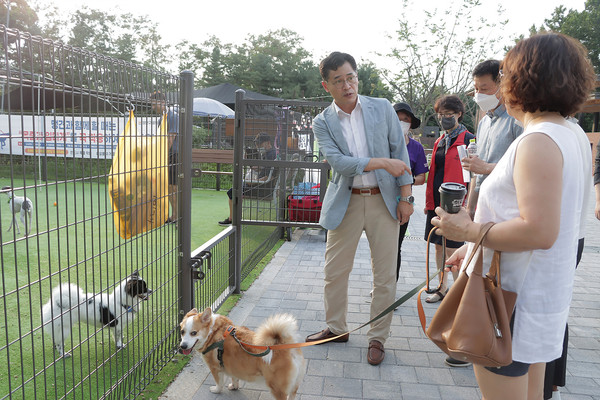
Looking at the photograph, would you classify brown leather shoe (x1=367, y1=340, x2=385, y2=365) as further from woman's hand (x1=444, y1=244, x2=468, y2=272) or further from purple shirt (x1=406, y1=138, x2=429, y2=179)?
purple shirt (x1=406, y1=138, x2=429, y2=179)

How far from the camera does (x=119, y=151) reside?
2402 mm

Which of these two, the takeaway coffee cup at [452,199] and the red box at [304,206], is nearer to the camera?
the takeaway coffee cup at [452,199]

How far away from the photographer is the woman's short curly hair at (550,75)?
1.44m

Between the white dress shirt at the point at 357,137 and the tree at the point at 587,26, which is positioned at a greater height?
the tree at the point at 587,26

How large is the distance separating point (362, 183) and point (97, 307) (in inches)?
78.7

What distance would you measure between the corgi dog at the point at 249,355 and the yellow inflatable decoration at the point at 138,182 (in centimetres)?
71

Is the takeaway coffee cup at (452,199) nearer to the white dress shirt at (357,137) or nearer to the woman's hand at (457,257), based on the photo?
the woman's hand at (457,257)

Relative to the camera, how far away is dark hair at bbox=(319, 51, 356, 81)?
330cm

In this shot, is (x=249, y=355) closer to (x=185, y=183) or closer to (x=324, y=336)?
(x=324, y=336)

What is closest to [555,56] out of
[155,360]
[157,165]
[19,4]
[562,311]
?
[562,311]

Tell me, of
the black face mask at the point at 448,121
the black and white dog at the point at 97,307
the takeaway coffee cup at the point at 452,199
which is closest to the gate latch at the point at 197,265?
the black and white dog at the point at 97,307

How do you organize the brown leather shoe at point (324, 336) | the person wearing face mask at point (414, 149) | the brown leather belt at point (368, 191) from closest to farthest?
the brown leather belt at point (368, 191), the brown leather shoe at point (324, 336), the person wearing face mask at point (414, 149)

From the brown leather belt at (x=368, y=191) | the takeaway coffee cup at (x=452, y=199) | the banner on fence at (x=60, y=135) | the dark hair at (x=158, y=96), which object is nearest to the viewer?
the banner on fence at (x=60, y=135)

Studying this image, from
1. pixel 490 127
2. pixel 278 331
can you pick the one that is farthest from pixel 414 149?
pixel 278 331
